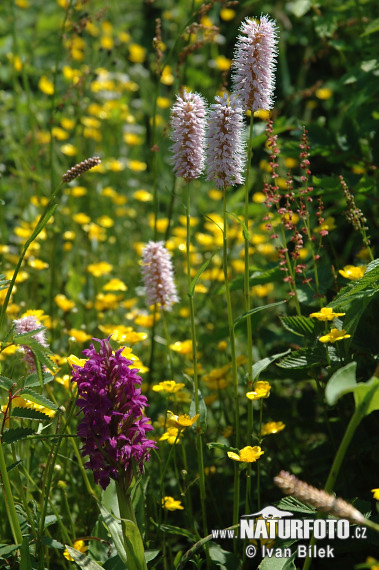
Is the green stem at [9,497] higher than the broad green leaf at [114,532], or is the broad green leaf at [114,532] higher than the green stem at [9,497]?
the green stem at [9,497]

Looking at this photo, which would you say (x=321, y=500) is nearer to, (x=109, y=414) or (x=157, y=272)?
(x=109, y=414)

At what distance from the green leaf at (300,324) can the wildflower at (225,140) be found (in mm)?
367

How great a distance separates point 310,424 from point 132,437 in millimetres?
928

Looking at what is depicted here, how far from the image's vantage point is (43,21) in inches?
187

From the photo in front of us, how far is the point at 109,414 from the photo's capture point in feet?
4.17

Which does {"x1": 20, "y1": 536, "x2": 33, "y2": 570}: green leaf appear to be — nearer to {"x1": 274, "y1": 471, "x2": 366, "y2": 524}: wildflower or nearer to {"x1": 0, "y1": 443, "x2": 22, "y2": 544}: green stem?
{"x1": 0, "y1": 443, "x2": 22, "y2": 544}: green stem

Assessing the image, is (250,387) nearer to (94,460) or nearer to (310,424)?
(94,460)

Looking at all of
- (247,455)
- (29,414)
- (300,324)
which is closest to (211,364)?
(300,324)

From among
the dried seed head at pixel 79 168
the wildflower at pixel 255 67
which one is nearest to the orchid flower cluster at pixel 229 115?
the wildflower at pixel 255 67

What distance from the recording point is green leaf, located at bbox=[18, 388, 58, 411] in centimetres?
133

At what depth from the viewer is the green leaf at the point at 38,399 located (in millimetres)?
1329

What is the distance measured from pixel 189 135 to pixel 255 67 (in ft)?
0.63

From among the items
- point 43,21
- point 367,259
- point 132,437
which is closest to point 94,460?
point 132,437

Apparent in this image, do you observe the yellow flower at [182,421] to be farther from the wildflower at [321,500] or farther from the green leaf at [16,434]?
the wildflower at [321,500]
